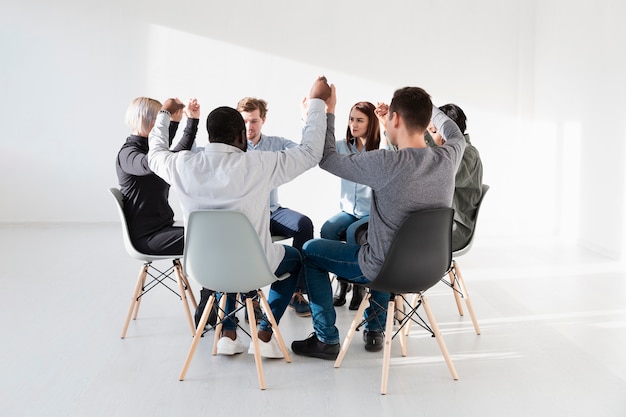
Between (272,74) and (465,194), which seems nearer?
(465,194)

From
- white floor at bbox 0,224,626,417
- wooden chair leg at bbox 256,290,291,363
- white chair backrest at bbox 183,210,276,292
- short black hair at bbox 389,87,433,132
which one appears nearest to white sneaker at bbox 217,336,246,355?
white floor at bbox 0,224,626,417

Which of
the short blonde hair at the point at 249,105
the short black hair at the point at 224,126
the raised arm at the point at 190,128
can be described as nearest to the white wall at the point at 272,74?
the short blonde hair at the point at 249,105

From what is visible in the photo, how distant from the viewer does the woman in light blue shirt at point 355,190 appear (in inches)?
155

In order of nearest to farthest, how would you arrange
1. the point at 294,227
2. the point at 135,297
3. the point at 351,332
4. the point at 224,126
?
Result: the point at 224,126 < the point at 351,332 < the point at 135,297 < the point at 294,227

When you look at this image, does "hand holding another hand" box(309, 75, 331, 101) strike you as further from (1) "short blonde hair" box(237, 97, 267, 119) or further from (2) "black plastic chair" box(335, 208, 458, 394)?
(1) "short blonde hair" box(237, 97, 267, 119)

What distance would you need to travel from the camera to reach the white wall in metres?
6.96

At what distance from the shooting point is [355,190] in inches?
159

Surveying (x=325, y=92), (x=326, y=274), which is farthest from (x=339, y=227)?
(x=325, y=92)

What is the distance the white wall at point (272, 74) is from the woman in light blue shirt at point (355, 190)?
124 inches

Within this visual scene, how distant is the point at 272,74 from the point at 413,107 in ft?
14.9

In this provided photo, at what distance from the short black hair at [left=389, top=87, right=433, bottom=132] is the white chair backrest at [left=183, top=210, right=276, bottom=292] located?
76 centimetres

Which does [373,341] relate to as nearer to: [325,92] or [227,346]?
[227,346]

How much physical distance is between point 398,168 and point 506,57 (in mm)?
5072

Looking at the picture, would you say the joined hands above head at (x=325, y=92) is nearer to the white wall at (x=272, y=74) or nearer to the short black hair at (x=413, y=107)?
the short black hair at (x=413, y=107)
